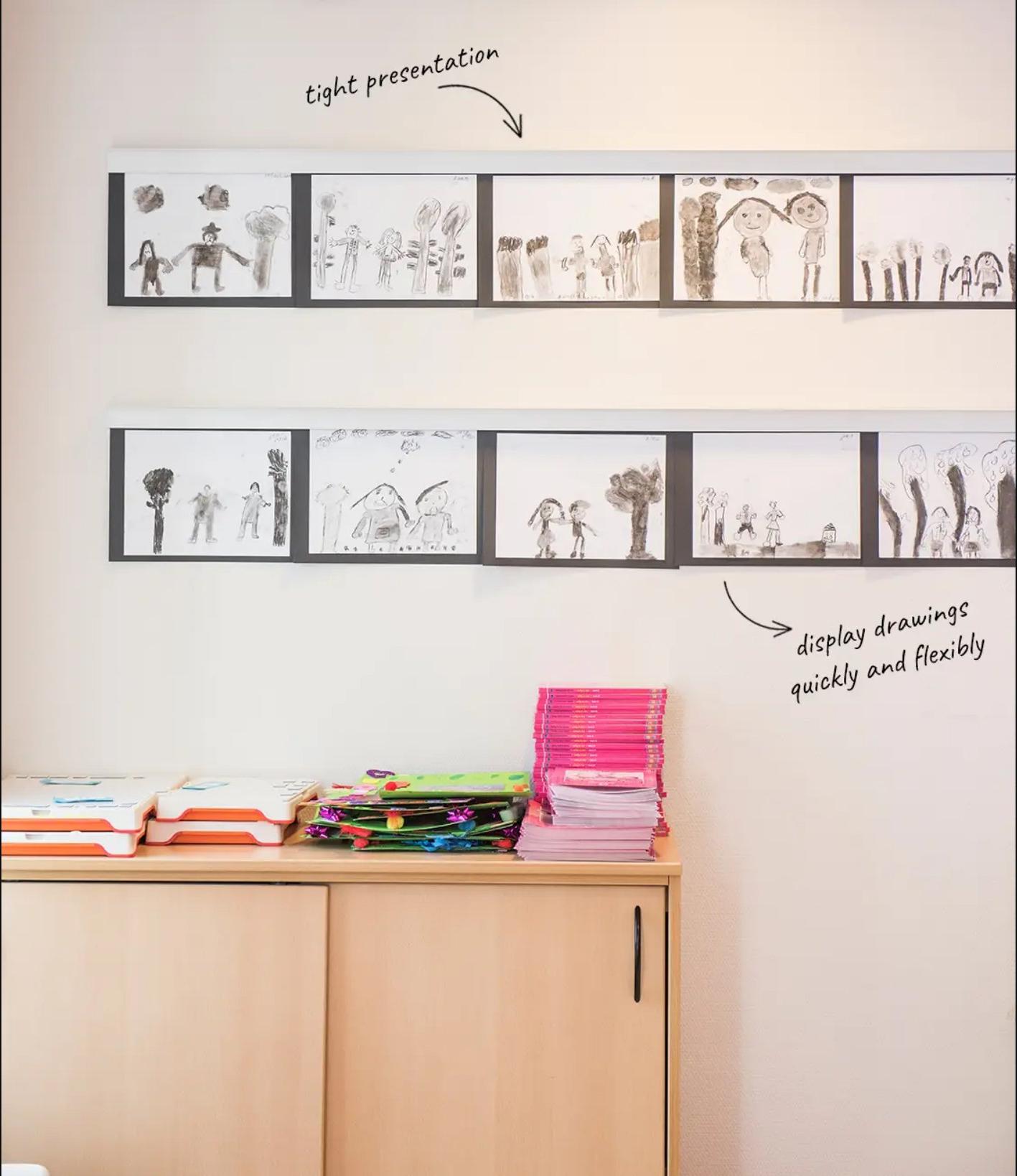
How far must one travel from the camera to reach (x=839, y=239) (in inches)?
75.3

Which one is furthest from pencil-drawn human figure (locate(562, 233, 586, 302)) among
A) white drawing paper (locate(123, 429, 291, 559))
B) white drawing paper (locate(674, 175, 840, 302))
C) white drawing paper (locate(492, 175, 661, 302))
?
white drawing paper (locate(123, 429, 291, 559))

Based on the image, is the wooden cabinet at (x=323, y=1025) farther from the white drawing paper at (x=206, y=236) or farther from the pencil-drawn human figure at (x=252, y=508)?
the white drawing paper at (x=206, y=236)

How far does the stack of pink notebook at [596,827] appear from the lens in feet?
5.19

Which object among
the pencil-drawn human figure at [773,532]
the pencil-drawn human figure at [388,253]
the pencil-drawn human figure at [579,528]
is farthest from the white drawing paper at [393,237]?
the pencil-drawn human figure at [773,532]

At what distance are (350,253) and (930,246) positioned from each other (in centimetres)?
110

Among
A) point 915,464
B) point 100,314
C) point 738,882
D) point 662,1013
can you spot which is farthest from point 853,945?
point 100,314

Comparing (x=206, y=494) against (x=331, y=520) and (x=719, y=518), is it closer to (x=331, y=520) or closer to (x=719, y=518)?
(x=331, y=520)

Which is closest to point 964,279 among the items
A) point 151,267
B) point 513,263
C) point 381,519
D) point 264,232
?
point 513,263

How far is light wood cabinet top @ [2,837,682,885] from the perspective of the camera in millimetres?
1565

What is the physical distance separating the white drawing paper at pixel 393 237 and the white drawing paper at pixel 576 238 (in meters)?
0.07

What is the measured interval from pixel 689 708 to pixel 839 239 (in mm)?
934

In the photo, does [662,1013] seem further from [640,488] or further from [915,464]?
[915,464]

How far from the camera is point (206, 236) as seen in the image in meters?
1.93

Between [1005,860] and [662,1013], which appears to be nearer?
[662,1013]
